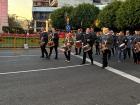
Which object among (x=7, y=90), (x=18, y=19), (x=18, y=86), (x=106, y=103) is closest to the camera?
(x=106, y=103)

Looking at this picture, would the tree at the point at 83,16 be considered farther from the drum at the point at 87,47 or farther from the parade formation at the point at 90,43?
the drum at the point at 87,47

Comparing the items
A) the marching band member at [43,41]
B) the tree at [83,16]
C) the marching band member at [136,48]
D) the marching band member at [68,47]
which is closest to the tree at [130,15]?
the tree at [83,16]

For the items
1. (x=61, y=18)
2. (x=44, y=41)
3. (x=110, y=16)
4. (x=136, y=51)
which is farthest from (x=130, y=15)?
(x=61, y=18)

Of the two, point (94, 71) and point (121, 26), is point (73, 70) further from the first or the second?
point (121, 26)

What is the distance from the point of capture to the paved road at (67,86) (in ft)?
39.2

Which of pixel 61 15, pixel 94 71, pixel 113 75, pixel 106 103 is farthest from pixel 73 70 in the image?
pixel 61 15

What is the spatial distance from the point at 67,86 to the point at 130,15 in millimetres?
48467

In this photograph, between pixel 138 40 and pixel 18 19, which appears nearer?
pixel 138 40

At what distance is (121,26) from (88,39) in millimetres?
42049

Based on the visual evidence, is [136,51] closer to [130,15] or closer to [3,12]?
[130,15]

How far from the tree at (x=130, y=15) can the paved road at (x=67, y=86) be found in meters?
41.4

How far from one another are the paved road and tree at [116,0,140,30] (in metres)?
41.4

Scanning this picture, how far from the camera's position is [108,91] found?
13.8 metres

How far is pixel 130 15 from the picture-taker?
6216cm
